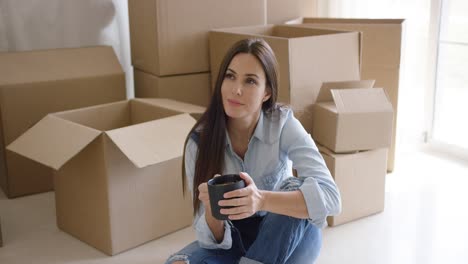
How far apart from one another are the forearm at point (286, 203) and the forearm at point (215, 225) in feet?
0.53

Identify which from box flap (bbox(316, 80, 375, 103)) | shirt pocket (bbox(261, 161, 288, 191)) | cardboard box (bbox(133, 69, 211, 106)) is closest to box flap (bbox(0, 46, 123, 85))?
cardboard box (bbox(133, 69, 211, 106))

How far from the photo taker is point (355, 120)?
219 centimetres

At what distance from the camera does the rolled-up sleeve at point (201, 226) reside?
4.79 feet

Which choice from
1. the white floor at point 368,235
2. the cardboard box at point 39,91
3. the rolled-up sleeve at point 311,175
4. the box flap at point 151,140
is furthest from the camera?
the cardboard box at point 39,91

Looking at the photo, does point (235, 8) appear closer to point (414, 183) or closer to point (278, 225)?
point (414, 183)

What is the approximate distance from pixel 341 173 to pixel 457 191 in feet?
2.21

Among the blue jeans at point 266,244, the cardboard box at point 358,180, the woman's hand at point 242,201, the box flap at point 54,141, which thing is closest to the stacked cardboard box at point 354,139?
the cardboard box at point 358,180

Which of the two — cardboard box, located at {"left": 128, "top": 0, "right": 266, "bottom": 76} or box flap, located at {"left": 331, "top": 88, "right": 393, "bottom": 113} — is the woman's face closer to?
box flap, located at {"left": 331, "top": 88, "right": 393, "bottom": 113}

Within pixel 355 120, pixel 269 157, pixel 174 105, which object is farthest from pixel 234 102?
pixel 174 105

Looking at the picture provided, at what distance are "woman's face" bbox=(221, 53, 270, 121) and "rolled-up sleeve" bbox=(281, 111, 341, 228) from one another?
0.45ft

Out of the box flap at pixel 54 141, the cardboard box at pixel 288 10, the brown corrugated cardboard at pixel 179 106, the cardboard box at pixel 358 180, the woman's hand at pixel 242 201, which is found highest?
the cardboard box at pixel 288 10

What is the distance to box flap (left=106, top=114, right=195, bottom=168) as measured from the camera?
73.9 inches

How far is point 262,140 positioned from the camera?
1527 mm

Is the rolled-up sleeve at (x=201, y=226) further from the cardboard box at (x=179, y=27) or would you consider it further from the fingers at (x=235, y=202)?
the cardboard box at (x=179, y=27)
